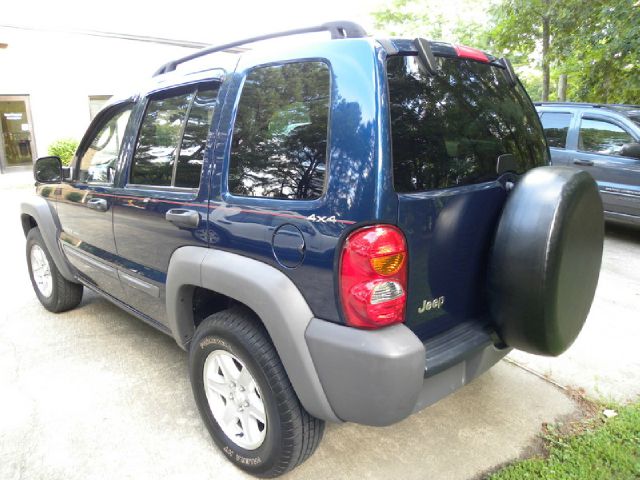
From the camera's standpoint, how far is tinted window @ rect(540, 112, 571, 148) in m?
6.81

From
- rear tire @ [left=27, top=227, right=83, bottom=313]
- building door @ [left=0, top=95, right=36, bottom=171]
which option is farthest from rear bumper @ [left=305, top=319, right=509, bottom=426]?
building door @ [left=0, top=95, right=36, bottom=171]

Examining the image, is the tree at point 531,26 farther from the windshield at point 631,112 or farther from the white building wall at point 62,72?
the white building wall at point 62,72

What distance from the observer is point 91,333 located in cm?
375

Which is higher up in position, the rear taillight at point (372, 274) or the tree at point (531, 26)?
the tree at point (531, 26)

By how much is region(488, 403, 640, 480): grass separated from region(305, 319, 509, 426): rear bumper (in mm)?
755

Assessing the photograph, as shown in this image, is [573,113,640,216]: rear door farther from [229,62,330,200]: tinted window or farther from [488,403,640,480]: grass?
[229,62,330,200]: tinted window

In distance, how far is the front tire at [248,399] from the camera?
1.98m

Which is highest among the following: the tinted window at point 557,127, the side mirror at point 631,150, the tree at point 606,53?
the tree at point 606,53

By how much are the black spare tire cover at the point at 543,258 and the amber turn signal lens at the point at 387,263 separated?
0.53 m

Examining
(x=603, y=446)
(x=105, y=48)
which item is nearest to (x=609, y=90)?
(x=603, y=446)

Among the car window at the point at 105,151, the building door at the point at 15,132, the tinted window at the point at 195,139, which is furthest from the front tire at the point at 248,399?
the building door at the point at 15,132

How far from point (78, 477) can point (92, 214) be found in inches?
65.8

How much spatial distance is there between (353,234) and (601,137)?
618 cm

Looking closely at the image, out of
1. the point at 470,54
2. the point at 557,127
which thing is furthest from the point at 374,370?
the point at 557,127
